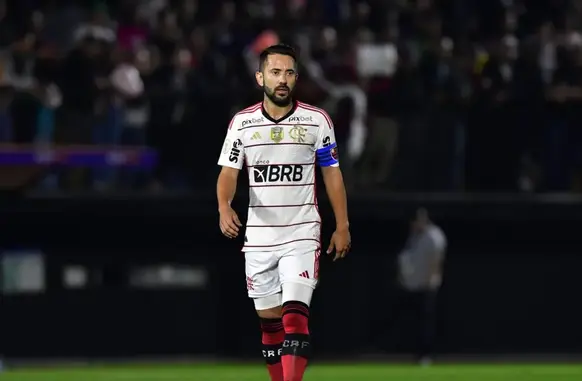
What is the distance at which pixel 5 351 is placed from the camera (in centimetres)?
2170

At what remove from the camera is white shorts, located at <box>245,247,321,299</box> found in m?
10.5

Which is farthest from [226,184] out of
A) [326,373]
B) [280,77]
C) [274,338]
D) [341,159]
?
[341,159]

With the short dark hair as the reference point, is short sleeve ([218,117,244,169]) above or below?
below

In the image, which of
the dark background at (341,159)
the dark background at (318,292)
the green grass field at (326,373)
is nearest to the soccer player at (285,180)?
the green grass field at (326,373)

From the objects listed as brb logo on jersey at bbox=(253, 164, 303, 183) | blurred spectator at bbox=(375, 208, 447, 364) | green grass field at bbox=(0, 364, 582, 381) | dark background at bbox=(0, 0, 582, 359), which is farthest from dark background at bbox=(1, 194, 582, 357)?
brb logo on jersey at bbox=(253, 164, 303, 183)

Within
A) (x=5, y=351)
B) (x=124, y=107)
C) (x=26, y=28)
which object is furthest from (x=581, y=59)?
(x=5, y=351)

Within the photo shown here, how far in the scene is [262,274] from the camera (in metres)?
10.7

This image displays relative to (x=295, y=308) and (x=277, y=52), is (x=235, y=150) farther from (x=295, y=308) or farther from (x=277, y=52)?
(x=295, y=308)

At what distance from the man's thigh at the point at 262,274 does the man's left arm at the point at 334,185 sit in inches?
18.3

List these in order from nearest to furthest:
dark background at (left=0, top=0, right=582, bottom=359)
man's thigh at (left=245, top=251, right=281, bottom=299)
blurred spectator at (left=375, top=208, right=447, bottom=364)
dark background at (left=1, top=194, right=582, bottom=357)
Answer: man's thigh at (left=245, top=251, right=281, bottom=299) → dark background at (left=0, top=0, right=582, bottom=359) → blurred spectator at (left=375, top=208, right=447, bottom=364) → dark background at (left=1, top=194, right=582, bottom=357)

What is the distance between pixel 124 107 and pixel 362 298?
17.5 feet

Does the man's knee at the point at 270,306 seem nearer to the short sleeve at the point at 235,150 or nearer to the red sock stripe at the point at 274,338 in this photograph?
the red sock stripe at the point at 274,338

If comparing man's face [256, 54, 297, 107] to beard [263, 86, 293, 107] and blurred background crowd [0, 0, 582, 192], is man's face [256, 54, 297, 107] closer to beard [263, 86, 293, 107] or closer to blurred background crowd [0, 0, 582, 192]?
beard [263, 86, 293, 107]

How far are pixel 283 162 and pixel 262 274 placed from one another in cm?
83
